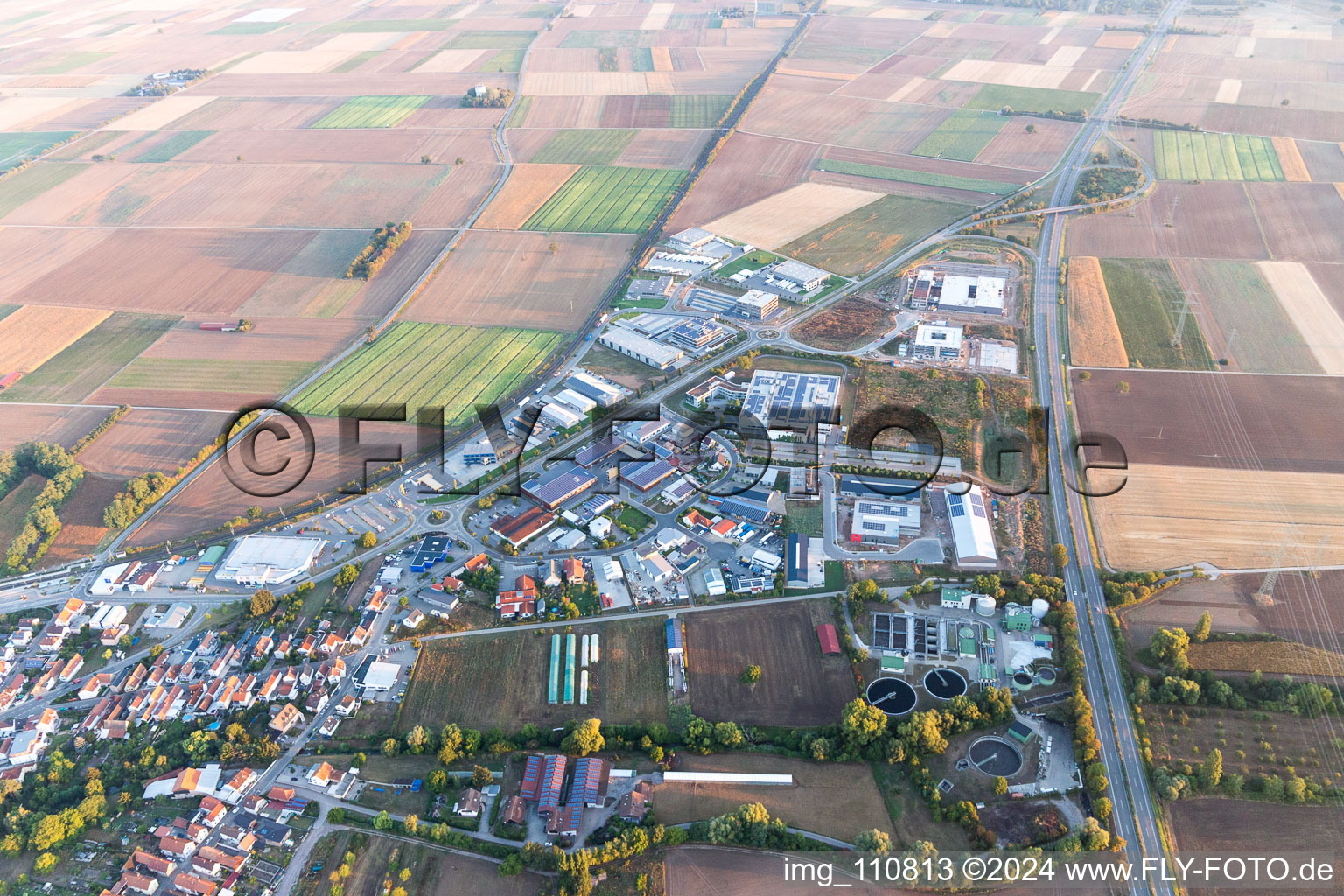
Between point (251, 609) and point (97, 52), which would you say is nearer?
point (251, 609)

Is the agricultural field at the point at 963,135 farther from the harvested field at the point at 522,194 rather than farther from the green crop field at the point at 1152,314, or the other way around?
the harvested field at the point at 522,194

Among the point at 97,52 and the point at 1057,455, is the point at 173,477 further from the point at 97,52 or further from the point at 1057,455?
the point at 97,52

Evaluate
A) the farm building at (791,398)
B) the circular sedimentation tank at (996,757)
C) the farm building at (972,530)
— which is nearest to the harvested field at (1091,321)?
the farm building at (791,398)

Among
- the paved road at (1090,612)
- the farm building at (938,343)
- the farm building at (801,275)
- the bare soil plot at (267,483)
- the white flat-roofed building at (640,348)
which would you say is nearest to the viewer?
the paved road at (1090,612)

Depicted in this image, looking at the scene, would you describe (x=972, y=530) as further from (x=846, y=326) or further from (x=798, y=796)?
(x=846, y=326)

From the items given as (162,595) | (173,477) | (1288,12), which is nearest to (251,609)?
(162,595)
